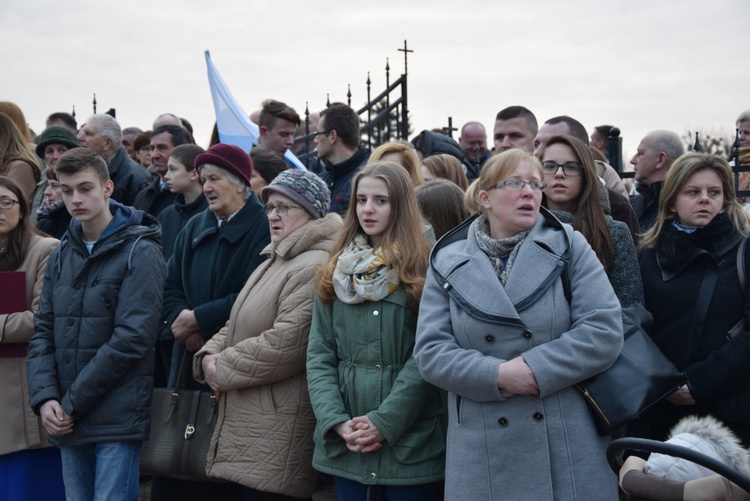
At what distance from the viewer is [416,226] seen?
393 cm

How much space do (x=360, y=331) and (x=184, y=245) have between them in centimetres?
184

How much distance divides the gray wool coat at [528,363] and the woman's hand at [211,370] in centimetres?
137

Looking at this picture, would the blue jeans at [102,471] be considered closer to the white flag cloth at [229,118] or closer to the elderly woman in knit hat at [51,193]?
the elderly woman in knit hat at [51,193]

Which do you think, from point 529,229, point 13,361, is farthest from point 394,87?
point 529,229

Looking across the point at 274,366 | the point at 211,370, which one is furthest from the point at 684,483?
the point at 211,370

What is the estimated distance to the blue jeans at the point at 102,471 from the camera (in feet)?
14.4

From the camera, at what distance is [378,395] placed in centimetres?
368

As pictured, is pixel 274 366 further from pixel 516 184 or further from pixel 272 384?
pixel 516 184

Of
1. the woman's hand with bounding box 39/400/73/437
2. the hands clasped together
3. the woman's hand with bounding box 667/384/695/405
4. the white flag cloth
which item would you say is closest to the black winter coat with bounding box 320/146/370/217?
the white flag cloth

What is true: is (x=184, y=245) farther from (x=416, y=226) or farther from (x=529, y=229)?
(x=529, y=229)

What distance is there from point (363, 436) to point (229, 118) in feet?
17.6

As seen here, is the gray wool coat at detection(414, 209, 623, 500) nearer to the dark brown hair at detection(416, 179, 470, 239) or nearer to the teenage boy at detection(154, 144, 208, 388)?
the dark brown hair at detection(416, 179, 470, 239)

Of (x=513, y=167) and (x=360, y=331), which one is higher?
(x=513, y=167)

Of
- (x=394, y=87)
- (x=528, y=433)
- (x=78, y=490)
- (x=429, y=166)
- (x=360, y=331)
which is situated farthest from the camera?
(x=394, y=87)
